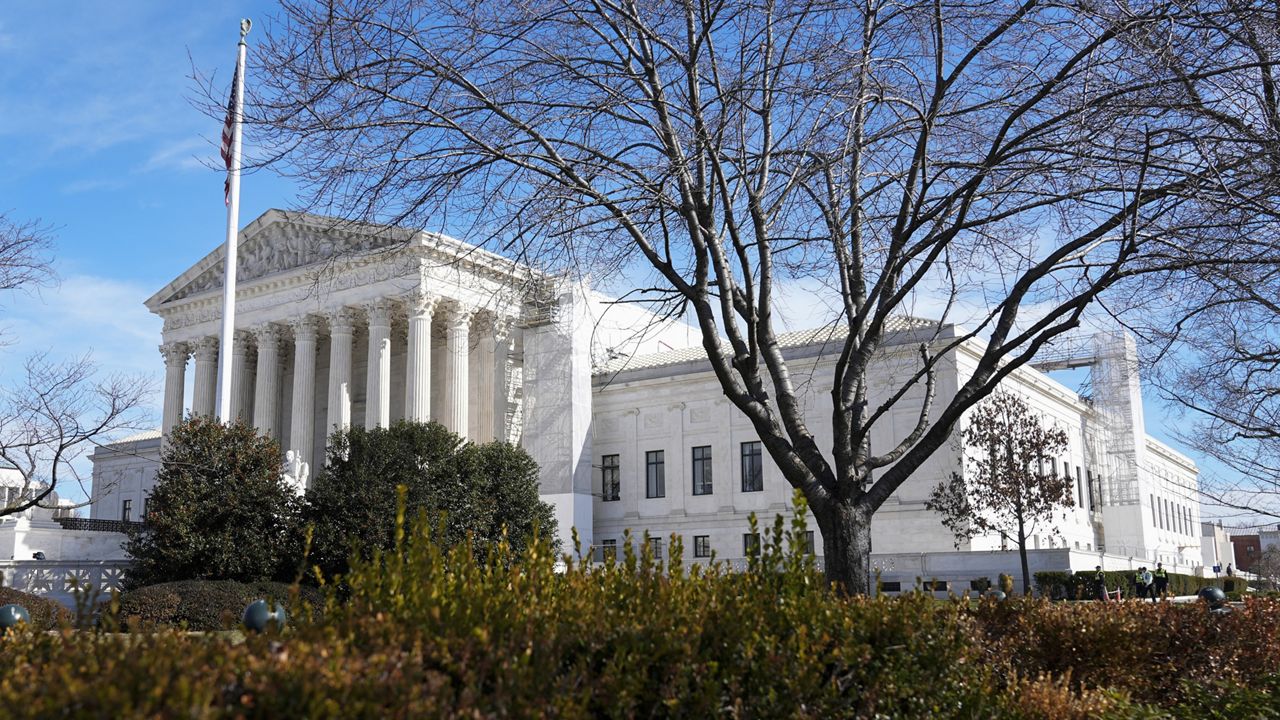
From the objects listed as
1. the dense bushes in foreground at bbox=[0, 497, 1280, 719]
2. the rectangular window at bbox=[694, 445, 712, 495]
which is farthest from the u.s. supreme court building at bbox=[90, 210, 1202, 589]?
the dense bushes in foreground at bbox=[0, 497, 1280, 719]

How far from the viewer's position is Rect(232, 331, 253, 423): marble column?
5291 cm

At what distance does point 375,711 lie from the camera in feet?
11.7

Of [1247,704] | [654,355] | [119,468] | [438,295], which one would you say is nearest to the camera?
[1247,704]

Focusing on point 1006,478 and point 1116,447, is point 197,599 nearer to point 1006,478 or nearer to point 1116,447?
point 1006,478

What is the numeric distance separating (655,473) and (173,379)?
25945 mm

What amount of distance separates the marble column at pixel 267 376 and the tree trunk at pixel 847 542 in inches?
1719

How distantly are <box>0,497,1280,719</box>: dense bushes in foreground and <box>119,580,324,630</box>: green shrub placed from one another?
15.7m

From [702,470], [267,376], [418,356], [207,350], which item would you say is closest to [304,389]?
[267,376]

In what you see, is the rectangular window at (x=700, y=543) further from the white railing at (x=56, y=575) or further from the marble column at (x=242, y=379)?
the white railing at (x=56, y=575)

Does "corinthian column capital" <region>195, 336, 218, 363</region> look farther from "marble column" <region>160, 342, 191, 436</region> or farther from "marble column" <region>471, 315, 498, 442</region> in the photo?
"marble column" <region>471, 315, 498, 442</region>

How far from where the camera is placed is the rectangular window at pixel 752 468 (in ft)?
164

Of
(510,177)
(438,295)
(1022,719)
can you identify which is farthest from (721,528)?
(1022,719)

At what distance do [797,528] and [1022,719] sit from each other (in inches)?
80.3

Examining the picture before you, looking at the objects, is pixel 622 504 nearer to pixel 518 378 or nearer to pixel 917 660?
pixel 518 378
